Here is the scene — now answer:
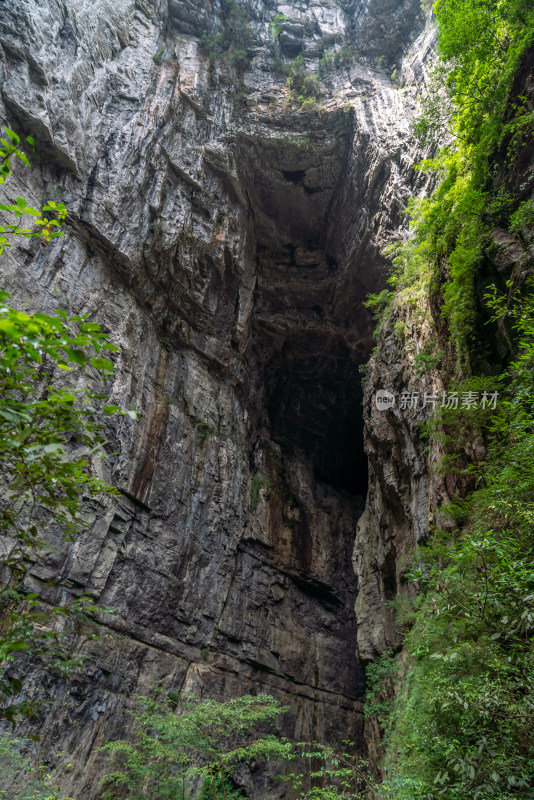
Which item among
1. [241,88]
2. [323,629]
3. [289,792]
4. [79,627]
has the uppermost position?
[241,88]

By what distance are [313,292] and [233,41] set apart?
9287 millimetres

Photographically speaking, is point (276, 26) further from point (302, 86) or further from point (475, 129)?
point (475, 129)

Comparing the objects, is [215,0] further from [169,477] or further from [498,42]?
[169,477]

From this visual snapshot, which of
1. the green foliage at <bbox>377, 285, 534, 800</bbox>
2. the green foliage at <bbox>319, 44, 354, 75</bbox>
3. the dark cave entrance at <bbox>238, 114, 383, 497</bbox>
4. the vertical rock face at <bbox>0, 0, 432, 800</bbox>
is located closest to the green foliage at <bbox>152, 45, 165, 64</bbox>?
the vertical rock face at <bbox>0, 0, 432, 800</bbox>

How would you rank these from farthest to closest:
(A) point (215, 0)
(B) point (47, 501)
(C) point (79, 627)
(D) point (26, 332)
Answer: (A) point (215, 0) → (C) point (79, 627) → (B) point (47, 501) → (D) point (26, 332)

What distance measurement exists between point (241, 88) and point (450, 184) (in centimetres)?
1127

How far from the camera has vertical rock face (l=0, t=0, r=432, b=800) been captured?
36.4 feet

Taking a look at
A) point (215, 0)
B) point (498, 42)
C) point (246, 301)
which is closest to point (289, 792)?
point (246, 301)

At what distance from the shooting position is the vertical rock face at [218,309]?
1110cm

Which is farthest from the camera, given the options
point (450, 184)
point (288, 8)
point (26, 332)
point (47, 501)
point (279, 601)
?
point (288, 8)

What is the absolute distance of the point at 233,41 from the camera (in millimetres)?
17422

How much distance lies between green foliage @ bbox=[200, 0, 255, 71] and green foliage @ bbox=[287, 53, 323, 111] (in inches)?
67.6

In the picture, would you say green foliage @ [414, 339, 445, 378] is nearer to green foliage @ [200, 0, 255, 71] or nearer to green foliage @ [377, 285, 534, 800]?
green foliage @ [377, 285, 534, 800]

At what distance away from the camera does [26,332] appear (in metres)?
1.74
